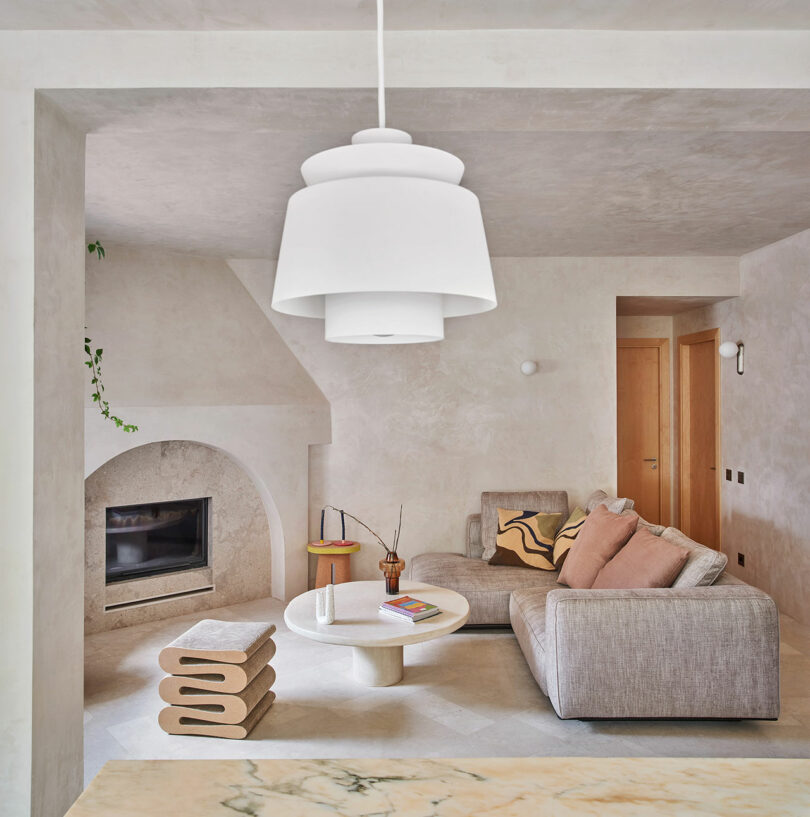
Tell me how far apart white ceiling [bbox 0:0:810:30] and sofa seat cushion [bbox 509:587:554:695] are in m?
2.63

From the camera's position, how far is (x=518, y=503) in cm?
513

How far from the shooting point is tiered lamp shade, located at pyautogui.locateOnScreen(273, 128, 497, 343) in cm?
89

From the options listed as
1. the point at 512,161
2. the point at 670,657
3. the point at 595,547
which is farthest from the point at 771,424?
the point at 512,161

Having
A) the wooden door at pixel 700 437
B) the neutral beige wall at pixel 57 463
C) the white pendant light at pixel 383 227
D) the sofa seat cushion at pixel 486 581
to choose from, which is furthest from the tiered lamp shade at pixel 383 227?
the wooden door at pixel 700 437

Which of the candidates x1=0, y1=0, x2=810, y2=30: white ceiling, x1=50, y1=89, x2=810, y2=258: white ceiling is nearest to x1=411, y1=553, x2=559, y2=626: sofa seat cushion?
x1=50, y1=89, x2=810, y2=258: white ceiling

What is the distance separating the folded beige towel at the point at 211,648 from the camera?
3.08 meters

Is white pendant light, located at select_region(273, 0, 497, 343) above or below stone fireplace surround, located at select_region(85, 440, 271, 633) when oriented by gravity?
above

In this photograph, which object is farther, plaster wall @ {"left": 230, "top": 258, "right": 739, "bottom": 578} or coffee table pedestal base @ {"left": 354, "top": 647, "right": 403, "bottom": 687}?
plaster wall @ {"left": 230, "top": 258, "right": 739, "bottom": 578}

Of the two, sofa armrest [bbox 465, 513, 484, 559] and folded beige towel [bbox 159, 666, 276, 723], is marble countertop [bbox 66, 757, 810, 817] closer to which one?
folded beige towel [bbox 159, 666, 276, 723]

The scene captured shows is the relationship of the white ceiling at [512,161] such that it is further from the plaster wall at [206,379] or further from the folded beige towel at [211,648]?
the folded beige towel at [211,648]

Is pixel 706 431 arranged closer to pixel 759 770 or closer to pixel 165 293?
pixel 165 293

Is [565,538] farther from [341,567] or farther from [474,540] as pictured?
[341,567]

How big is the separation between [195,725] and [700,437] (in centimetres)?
481

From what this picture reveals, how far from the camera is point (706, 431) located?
19.9 ft
